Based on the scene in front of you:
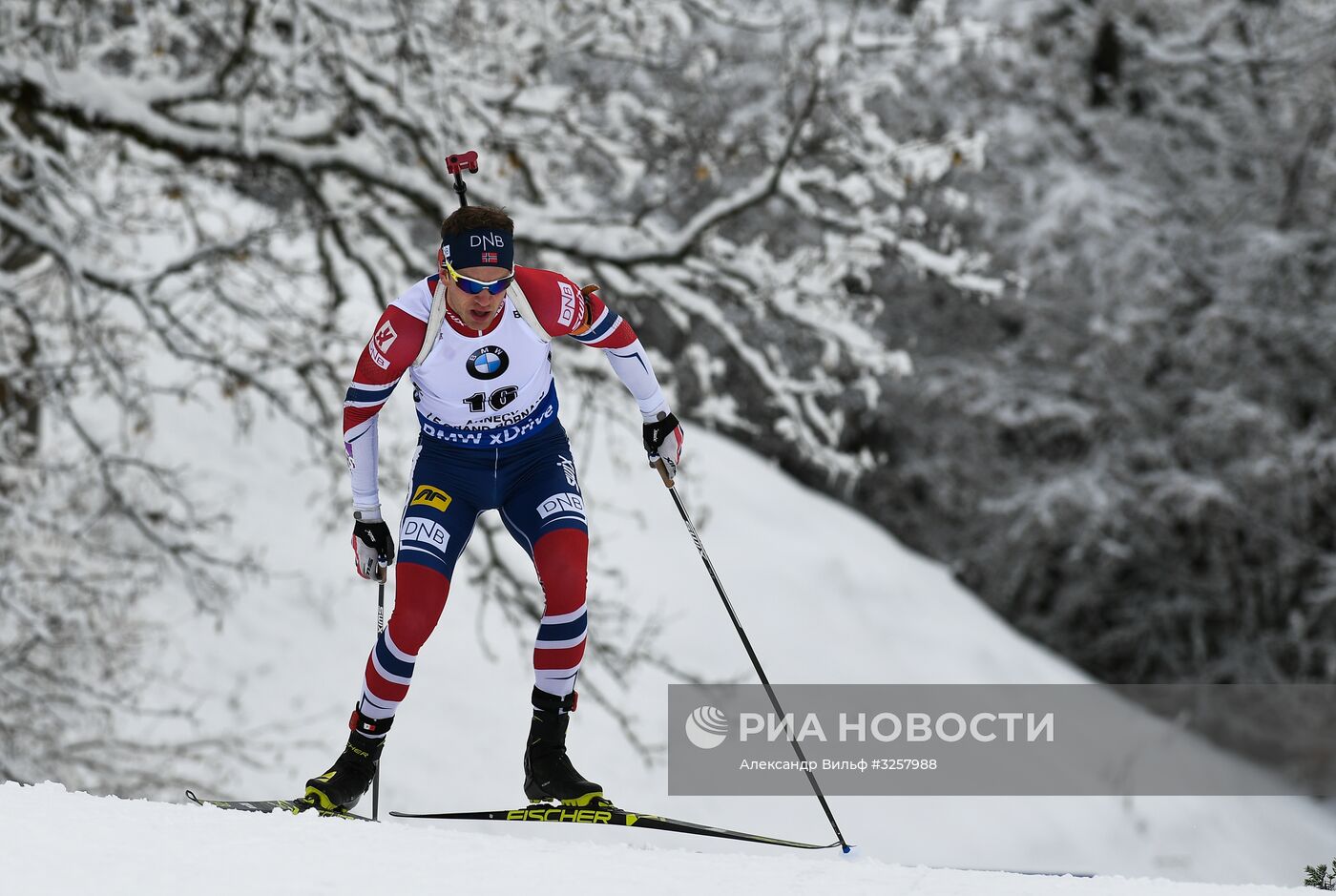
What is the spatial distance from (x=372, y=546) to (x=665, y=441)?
3.41ft

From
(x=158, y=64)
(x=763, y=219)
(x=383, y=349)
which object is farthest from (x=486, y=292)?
(x=763, y=219)

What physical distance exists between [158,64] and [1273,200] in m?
15.0

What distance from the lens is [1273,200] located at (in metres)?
19.0

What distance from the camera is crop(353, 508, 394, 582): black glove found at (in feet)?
14.6

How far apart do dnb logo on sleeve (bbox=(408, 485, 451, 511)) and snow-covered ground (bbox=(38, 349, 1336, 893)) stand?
3.47 meters

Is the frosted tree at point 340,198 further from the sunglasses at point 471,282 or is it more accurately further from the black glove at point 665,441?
the sunglasses at point 471,282

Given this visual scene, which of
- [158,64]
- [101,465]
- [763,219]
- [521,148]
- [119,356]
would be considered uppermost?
[763,219]

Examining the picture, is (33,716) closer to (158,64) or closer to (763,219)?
(158,64)

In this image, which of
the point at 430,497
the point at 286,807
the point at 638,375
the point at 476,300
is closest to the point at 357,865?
the point at 286,807

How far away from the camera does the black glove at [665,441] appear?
4805mm

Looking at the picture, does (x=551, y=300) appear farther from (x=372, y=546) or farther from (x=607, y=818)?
(x=607, y=818)

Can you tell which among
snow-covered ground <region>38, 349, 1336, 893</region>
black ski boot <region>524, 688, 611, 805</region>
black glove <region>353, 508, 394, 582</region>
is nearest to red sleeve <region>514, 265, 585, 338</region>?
black glove <region>353, 508, 394, 582</region>

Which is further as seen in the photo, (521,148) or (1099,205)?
(1099,205)

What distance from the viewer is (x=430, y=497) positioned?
453 centimetres
